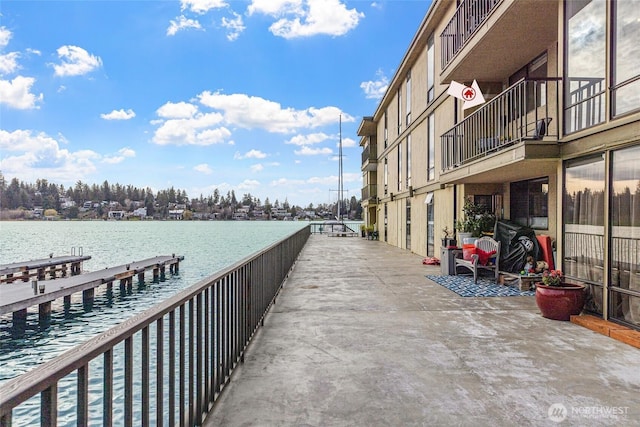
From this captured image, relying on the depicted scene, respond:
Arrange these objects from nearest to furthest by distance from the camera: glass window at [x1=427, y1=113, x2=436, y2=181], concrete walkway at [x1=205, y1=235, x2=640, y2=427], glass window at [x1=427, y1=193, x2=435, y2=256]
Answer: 1. concrete walkway at [x1=205, y1=235, x2=640, y2=427]
2. glass window at [x1=427, y1=113, x2=436, y2=181]
3. glass window at [x1=427, y1=193, x2=435, y2=256]

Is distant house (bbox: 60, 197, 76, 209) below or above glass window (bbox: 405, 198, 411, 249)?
above

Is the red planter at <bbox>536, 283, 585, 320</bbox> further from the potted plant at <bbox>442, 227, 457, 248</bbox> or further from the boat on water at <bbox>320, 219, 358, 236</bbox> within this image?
the boat on water at <bbox>320, 219, 358, 236</bbox>

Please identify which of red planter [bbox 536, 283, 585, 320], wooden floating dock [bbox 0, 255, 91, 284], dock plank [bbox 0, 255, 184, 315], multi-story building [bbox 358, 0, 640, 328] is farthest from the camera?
wooden floating dock [bbox 0, 255, 91, 284]

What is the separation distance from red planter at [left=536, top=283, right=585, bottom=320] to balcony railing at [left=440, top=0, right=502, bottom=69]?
4.84 meters

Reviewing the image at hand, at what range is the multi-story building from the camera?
475 centimetres

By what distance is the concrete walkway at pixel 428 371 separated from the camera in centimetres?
279

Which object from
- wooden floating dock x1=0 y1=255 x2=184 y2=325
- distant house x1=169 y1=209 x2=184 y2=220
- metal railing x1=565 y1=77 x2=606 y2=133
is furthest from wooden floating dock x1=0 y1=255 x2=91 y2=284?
distant house x1=169 y1=209 x2=184 y2=220

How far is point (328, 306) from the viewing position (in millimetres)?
6191

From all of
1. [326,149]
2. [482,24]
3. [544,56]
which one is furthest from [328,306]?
[326,149]

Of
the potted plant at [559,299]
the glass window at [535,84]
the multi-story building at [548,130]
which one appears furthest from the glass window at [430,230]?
the potted plant at [559,299]

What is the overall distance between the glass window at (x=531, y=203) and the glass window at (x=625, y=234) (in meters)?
3.57

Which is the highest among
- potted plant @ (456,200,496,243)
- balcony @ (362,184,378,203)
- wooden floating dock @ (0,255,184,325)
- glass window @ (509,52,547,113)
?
glass window @ (509,52,547,113)

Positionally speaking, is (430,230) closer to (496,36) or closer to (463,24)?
(463,24)

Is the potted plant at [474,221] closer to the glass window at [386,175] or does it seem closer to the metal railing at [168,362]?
the metal railing at [168,362]
